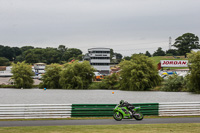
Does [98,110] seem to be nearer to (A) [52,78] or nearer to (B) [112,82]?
(B) [112,82]

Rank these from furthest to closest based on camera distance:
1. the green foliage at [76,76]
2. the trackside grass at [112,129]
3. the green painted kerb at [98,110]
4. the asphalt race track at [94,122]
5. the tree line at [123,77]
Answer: the green foliage at [76,76] → the tree line at [123,77] → the green painted kerb at [98,110] → the asphalt race track at [94,122] → the trackside grass at [112,129]

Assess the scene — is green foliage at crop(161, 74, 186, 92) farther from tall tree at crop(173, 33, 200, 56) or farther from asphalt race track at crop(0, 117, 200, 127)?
tall tree at crop(173, 33, 200, 56)

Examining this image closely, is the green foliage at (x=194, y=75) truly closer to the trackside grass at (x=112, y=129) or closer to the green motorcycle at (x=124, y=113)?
the green motorcycle at (x=124, y=113)

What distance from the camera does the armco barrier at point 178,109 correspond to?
24.4 metres

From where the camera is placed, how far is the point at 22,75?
9225cm

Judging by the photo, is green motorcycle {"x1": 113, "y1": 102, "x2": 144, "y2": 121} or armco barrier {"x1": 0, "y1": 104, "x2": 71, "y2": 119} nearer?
green motorcycle {"x1": 113, "y1": 102, "x2": 144, "y2": 121}

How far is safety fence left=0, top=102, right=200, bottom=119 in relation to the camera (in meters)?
23.0

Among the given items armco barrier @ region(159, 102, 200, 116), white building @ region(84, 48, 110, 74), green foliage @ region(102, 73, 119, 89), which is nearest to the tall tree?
white building @ region(84, 48, 110, 74)

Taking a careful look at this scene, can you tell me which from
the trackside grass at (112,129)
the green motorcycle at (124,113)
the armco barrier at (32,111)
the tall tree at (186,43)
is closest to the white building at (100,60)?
the tall tree at (186,43)

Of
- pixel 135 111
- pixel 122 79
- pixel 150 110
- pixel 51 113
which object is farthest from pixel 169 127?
pixel 122 79

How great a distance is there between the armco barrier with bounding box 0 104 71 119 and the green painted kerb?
703 millimetres

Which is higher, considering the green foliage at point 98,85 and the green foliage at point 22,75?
the green foliage at point 22,75

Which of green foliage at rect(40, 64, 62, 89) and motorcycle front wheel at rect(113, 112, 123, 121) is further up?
green foliage at rect(40, 64, 62, 89)

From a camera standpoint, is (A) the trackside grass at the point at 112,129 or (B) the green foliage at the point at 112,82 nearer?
(A) the trackside grass at the point at 112,129
